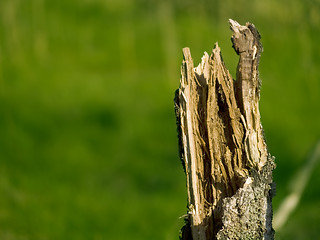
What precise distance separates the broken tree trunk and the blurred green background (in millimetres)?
3289

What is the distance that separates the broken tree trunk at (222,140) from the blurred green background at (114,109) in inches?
129

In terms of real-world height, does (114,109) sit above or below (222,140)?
above

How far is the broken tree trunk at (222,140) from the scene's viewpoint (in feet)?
6.22

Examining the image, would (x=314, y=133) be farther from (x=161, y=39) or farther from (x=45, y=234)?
(x=45, y=234)

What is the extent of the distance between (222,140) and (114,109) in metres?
7.18

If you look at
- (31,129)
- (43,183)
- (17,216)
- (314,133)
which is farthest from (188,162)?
(314,133)

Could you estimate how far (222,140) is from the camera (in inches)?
77.8

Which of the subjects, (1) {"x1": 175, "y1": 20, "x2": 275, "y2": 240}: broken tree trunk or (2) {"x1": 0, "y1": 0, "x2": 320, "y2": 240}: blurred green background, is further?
(2) {"x1": 0, "y1": 0, "x2": 320, "y2": 240}: blurred green background

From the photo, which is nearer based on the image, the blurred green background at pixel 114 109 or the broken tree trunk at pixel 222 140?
the broken tree trunk at pixel 222 140

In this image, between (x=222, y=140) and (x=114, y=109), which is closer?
(x=222, y=140)

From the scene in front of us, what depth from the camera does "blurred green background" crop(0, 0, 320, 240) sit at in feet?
21.8

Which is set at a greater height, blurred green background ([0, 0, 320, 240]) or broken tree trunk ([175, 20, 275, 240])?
blurred green background ([0, 0, 320, 240])

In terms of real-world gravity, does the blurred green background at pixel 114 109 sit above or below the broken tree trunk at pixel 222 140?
above

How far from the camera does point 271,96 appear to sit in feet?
33.0
